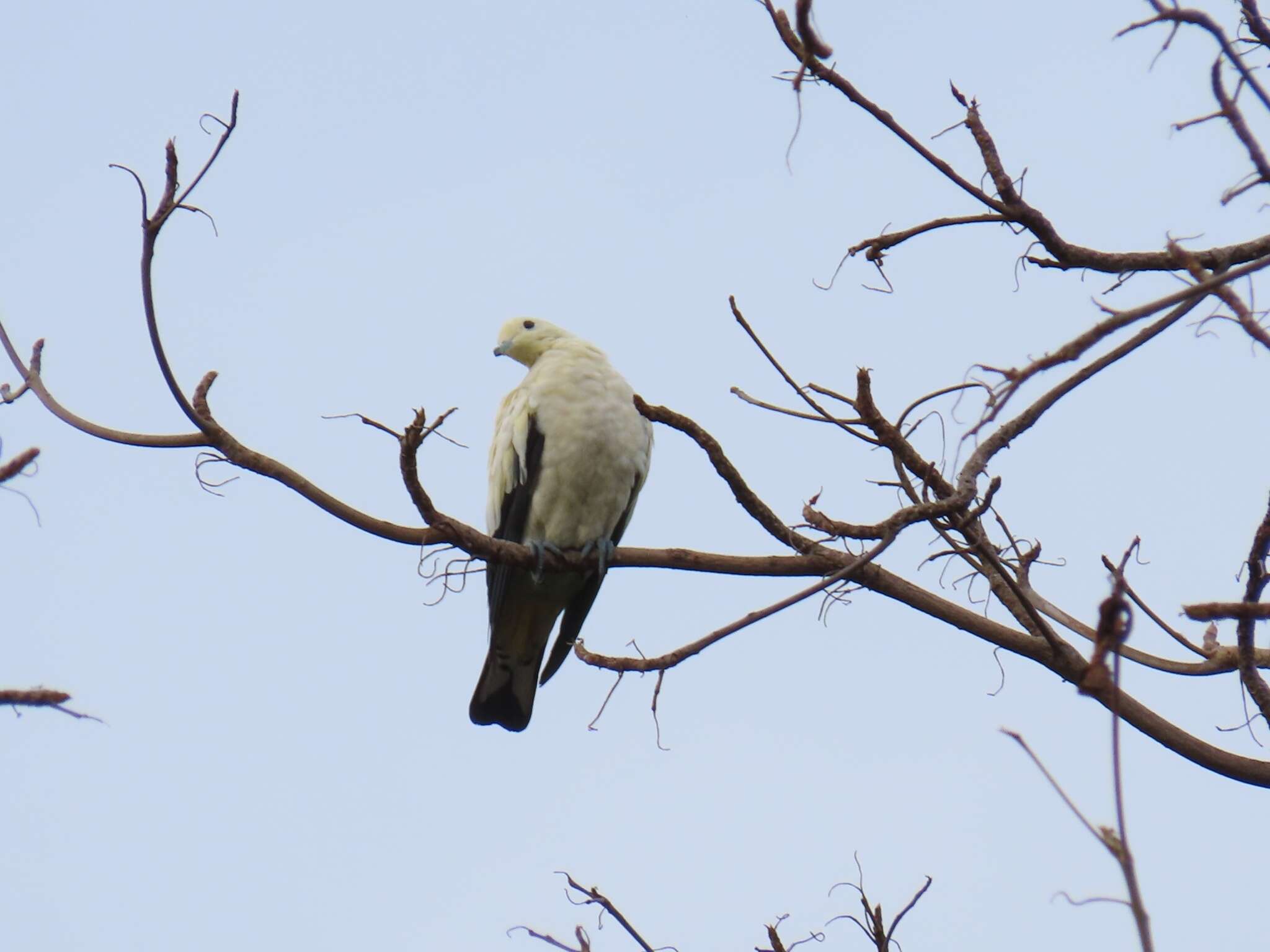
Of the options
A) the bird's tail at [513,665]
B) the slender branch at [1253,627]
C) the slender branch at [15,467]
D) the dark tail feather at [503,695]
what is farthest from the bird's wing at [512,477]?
the slender branch at [15,467]

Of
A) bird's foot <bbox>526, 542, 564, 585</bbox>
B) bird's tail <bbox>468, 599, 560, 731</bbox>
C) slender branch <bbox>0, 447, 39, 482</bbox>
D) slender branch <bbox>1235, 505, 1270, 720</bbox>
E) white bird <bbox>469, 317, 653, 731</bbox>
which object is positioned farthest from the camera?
bird's tail <bbox>468, 599, 560, 731</bbox>

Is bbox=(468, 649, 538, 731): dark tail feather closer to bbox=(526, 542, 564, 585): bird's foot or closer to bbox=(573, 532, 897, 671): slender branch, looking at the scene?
bbox=(526, 542, 564, 585): bird's foot

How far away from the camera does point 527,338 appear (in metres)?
6.43

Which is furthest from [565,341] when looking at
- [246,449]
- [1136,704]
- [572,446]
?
[1136,704]

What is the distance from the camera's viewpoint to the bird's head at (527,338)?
21.0 ft

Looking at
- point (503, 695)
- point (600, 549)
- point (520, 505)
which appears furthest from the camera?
point (503, 695)

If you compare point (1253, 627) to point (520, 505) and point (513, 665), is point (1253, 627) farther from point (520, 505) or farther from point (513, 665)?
point (513, 665)

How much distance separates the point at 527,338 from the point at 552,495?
45.1 inches

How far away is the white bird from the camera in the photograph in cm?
558

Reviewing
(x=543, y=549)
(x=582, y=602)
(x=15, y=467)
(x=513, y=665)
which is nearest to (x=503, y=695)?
(x=513, y=665)

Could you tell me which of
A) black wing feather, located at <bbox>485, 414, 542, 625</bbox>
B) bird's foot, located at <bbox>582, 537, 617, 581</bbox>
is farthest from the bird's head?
bird's foot, located at <bbox>582, 537, 617, 581</bbox>

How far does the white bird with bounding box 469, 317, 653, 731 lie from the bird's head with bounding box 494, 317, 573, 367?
0.70 ft

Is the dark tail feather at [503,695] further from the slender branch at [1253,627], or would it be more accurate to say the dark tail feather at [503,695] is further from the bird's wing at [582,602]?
the slender branch at [1253,627]

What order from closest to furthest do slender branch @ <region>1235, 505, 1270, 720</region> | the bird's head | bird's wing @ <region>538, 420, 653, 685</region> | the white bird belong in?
slender branch @ <region>1235, 505, 1270, 720</region> → the white bird → bird's wing @ <region>538, 420, 653, 685</region> → the bird's head
